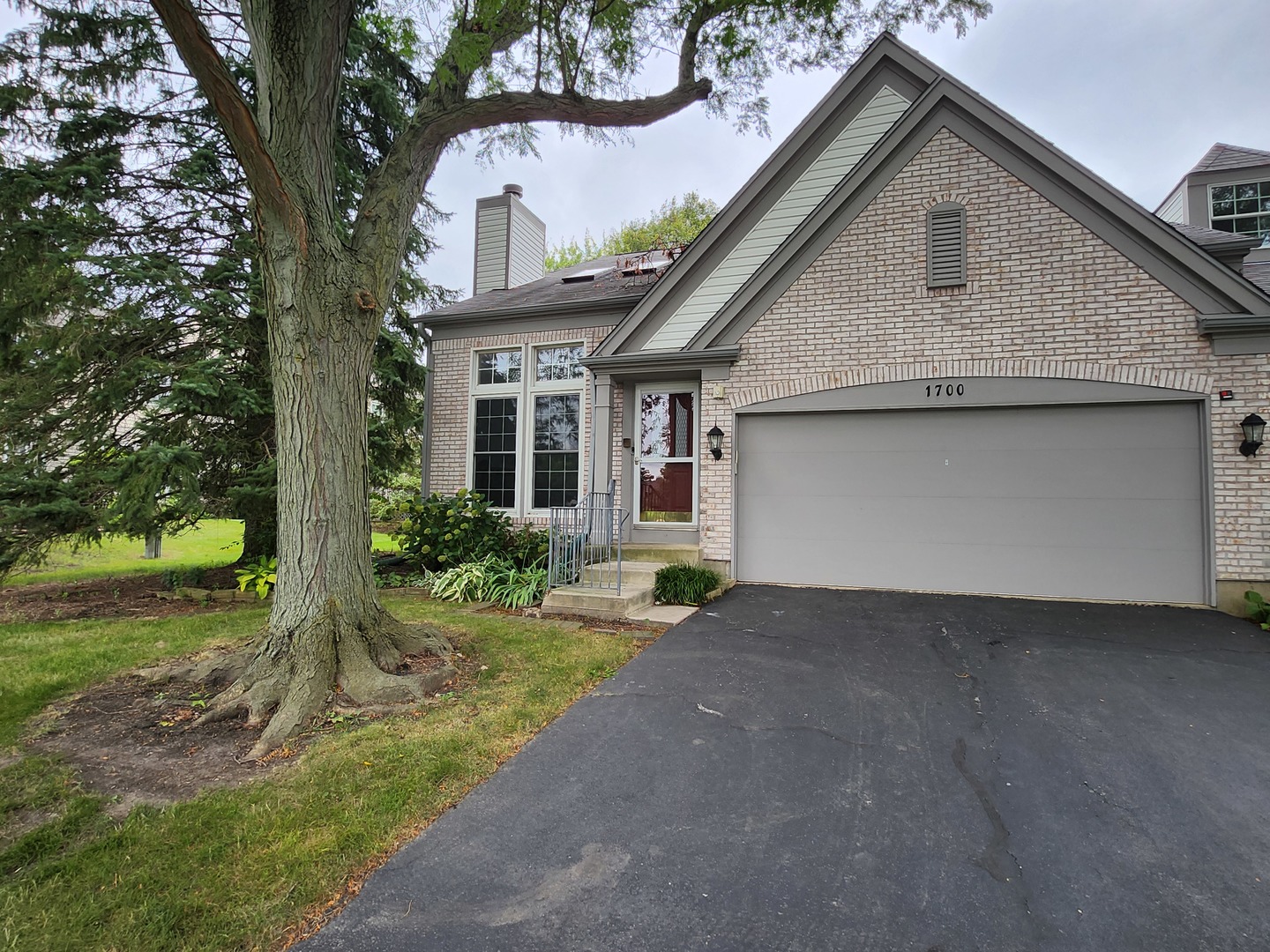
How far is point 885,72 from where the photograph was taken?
841 cm

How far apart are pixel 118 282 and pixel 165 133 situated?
2.56 metres

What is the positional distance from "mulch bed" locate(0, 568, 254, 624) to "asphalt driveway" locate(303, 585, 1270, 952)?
6.41m

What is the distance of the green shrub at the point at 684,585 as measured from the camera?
7.08 m

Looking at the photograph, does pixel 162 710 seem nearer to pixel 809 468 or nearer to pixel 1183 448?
pixel 809 468

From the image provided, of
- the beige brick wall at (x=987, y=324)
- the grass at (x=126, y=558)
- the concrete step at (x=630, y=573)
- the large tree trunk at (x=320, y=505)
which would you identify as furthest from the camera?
the grass at (x=126, y=558)

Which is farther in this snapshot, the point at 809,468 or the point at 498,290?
the point at 498,290

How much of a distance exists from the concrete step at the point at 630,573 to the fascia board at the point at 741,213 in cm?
314

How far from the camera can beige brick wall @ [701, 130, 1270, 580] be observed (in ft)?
20.5

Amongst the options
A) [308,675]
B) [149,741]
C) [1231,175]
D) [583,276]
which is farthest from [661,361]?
[1231,175]

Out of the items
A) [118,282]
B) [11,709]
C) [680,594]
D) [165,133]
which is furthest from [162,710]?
[165,133]

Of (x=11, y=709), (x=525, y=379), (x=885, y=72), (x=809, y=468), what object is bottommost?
(x=11, y=709)

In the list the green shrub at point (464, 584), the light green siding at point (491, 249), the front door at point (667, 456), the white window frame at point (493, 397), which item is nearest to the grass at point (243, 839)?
the green shrub at point (464, 584)

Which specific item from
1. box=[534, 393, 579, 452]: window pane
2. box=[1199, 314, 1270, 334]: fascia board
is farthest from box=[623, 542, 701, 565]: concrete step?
box=[1199, 314, 1270, 334]: fascia board

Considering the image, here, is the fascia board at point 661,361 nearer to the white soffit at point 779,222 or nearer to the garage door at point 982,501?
the white soffit at point 779,222
